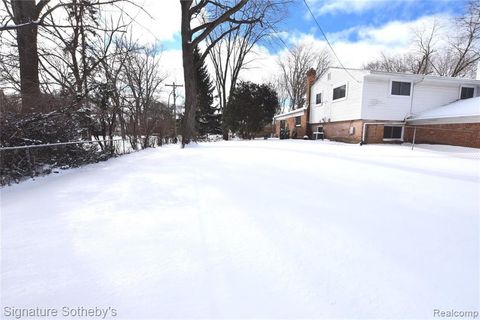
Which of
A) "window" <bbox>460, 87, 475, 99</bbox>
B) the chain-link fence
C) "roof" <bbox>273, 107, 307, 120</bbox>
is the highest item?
"window" <bbox>460, 87, 475, 99</bbox>

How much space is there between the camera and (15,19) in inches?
252

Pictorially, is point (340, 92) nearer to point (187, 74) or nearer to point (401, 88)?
point (401, 88)

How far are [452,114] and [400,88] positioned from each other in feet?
10.1

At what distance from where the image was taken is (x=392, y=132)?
15.1 metres

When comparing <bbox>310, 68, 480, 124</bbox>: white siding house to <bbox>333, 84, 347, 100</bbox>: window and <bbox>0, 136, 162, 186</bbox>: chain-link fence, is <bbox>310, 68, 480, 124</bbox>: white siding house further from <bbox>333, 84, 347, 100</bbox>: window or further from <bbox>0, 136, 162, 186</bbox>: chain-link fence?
<bbox>0, 136, 162, 186</bbox>: chain-link fence

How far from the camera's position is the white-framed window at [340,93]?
53.3 feet

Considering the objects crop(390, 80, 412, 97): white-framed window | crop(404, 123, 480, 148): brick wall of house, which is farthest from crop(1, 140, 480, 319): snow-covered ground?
crop(390, 80, 412, 97): white-framed window

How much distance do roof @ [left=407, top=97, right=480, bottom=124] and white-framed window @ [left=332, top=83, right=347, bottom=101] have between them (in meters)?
4.04

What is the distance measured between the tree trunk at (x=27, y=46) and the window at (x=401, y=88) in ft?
54.5

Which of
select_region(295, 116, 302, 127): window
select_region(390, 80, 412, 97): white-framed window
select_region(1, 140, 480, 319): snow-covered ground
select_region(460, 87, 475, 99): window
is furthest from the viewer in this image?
select_region(295, 116, 302, 127): window

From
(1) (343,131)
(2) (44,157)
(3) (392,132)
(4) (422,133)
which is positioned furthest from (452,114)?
(2) (44,157)

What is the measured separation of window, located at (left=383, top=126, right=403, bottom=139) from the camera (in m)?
14.9

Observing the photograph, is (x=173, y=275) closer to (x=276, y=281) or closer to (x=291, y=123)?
(x=276, y=281)

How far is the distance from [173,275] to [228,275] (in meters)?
0.37
